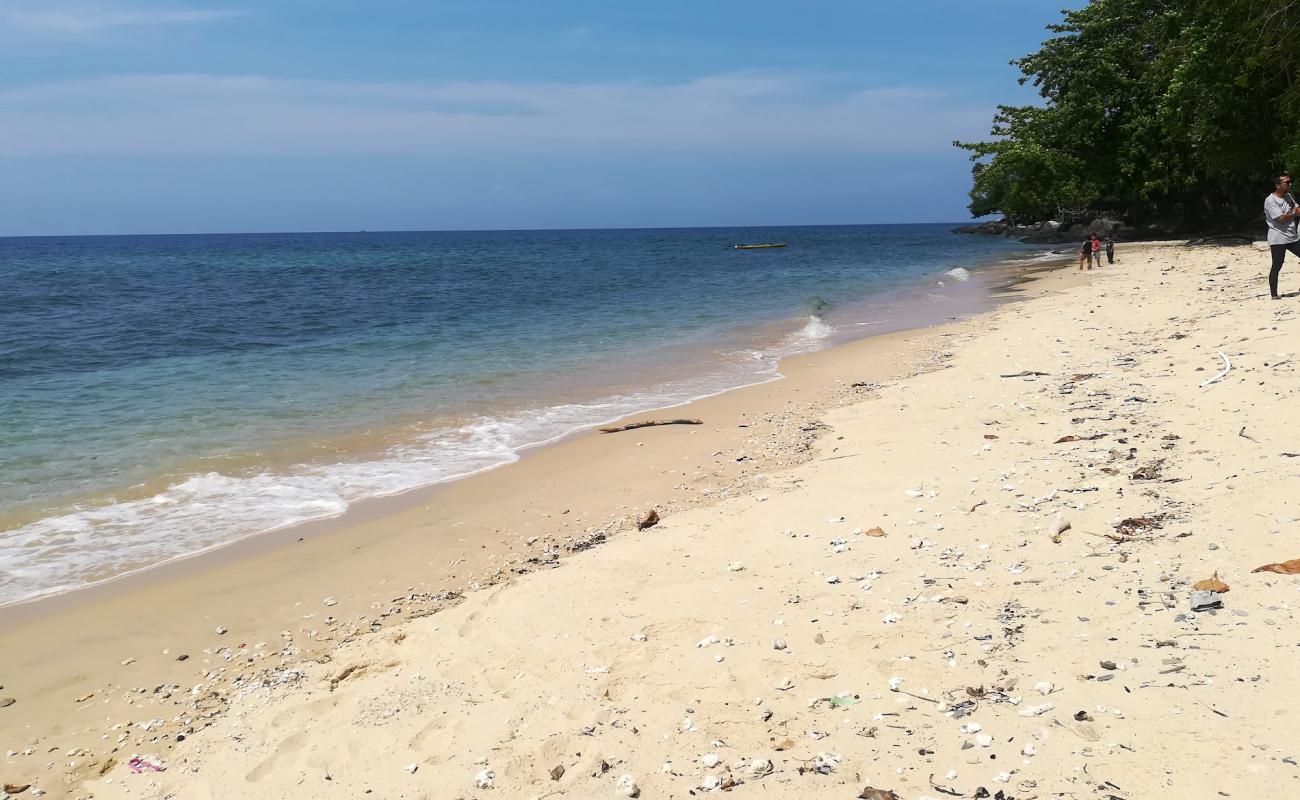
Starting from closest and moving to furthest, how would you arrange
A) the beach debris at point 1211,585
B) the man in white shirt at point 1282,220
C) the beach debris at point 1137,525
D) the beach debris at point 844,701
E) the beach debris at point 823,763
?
the beach debris at point 823,763, the beach debris at point 844,701, the beach debris at point 1211,585, the beach debris at point 1137,525, the man in white shirt at point 1282,220

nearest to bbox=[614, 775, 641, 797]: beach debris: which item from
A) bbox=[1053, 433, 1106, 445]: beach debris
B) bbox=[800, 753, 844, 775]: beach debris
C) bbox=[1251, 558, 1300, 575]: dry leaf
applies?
bbox=[800, 753, 844, 775]: beach debris

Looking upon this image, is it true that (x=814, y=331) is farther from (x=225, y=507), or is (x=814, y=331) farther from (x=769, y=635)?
(x=769, y=635)

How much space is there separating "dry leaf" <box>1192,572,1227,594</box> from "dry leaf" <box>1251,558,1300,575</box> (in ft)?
0.76

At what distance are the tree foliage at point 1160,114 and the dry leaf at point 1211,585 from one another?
22784 millimetres

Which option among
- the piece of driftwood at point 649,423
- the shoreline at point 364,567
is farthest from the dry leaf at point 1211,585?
the piece of driftwood at point 649,423

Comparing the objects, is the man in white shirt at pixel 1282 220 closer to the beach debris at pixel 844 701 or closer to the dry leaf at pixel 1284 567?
the dry leaf at pixel 1284 567

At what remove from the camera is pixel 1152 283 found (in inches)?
773

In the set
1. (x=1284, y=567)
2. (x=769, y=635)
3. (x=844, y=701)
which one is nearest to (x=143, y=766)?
(x=769, y=635)

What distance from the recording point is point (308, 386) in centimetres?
1516

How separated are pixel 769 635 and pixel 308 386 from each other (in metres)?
12.8

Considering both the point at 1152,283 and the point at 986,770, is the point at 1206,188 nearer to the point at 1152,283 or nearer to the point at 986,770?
the point at 1152,283

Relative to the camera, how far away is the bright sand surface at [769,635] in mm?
3508

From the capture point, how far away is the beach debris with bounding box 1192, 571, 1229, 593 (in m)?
4.16

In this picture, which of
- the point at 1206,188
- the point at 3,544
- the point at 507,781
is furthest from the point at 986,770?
the point at 1206,188
